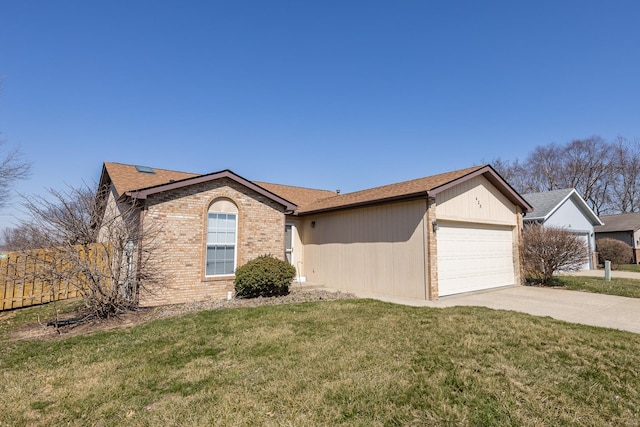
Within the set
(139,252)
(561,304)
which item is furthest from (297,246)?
(561,304)

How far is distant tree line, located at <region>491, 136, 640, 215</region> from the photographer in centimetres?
3503

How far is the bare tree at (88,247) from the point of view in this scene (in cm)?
719

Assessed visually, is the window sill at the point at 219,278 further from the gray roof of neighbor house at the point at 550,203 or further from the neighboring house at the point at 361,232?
the gray roof of neighbor house at the point at 550,203

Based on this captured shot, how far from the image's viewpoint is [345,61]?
1304 centimetres

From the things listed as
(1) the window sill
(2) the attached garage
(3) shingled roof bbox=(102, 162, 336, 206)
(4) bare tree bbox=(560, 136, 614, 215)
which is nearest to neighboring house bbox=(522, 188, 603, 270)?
(2) the attached garage

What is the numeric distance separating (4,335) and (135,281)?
2580mm

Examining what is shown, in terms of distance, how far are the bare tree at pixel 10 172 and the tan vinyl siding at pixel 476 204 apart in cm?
2342

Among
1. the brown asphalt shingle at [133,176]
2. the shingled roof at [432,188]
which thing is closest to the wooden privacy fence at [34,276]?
the brown asphalt shingle at [133,176]

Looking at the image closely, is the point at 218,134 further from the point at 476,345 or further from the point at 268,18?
the point at 476,345

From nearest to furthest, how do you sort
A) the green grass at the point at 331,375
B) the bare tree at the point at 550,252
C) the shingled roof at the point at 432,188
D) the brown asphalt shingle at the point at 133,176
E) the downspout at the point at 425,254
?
1. the green grass at the point at 331,375
2. the downspout at the point at 425,254
3. the shingled roof at the point at 432,188
4. the brown asphalt shingle at the point at 133,176
5. the bare tree at the point at 550,252

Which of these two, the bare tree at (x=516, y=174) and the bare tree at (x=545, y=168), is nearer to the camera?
the bare tree at (x=516, y=174)

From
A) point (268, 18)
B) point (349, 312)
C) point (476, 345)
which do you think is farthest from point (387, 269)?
point (268, 18)

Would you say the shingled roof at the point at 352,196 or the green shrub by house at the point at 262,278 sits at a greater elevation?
the shingled roof at the point at 352,196

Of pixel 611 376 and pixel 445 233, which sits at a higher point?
pixel 445 233
